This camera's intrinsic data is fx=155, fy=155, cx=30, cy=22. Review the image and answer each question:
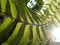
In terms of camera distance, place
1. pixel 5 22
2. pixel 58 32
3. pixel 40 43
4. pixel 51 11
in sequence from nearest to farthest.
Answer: pixel 5 22 < pixel 40 43 < pixel 58 32 < pixel 51 11

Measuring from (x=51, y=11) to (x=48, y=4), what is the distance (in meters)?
0.06

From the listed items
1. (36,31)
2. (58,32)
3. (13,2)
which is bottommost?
(58,32)

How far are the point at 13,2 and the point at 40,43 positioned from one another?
0.19m

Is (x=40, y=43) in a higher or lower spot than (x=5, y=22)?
lower

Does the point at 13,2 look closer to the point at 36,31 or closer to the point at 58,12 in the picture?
the point at 36,31

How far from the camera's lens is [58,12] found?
1.02 metres

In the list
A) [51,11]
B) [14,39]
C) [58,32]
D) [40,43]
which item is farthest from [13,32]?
[51,11]

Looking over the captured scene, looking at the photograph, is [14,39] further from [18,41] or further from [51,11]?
[51,11]

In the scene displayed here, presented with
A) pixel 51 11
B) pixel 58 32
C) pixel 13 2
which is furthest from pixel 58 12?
pixel 13 2

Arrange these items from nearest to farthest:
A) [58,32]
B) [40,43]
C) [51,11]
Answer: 1. [40,43]
2. [58,32]
3. [51,11]

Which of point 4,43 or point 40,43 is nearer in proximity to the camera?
point 4,43

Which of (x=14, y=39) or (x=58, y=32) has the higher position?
(x=14, y=39)

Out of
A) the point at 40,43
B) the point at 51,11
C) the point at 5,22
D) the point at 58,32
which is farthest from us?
the point at 51,11

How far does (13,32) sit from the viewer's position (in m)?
0.44
